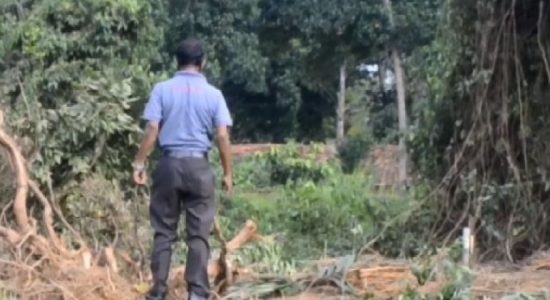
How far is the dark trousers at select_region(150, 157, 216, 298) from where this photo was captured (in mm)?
7250

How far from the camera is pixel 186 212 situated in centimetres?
736

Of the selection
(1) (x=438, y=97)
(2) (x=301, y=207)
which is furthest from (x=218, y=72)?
(1) (x=438, y=97)

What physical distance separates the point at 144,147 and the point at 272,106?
26100 millimetres

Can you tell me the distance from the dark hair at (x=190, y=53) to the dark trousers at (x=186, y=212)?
1.84ft

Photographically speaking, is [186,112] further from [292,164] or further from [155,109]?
[292,164]

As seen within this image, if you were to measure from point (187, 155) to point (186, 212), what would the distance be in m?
0.35

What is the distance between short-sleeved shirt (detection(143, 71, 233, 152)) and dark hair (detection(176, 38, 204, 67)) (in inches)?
2.9

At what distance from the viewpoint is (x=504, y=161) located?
10648 mm

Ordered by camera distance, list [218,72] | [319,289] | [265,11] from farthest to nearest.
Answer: [265,11] < [218,72] < [319,289]

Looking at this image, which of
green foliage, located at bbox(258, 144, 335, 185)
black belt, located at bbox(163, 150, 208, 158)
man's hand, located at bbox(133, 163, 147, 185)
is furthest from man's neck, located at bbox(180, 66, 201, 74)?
green foliage, located at bbox(258, 144, 335, 185)

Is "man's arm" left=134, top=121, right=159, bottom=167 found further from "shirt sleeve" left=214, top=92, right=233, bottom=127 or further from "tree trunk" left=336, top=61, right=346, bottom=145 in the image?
"tree trunk" left=336, top=61, right=346, bottom=145

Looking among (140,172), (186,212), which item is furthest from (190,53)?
(186,212)

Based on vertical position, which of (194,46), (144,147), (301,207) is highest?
(194,46)

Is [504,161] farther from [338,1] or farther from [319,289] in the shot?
[338,1]
